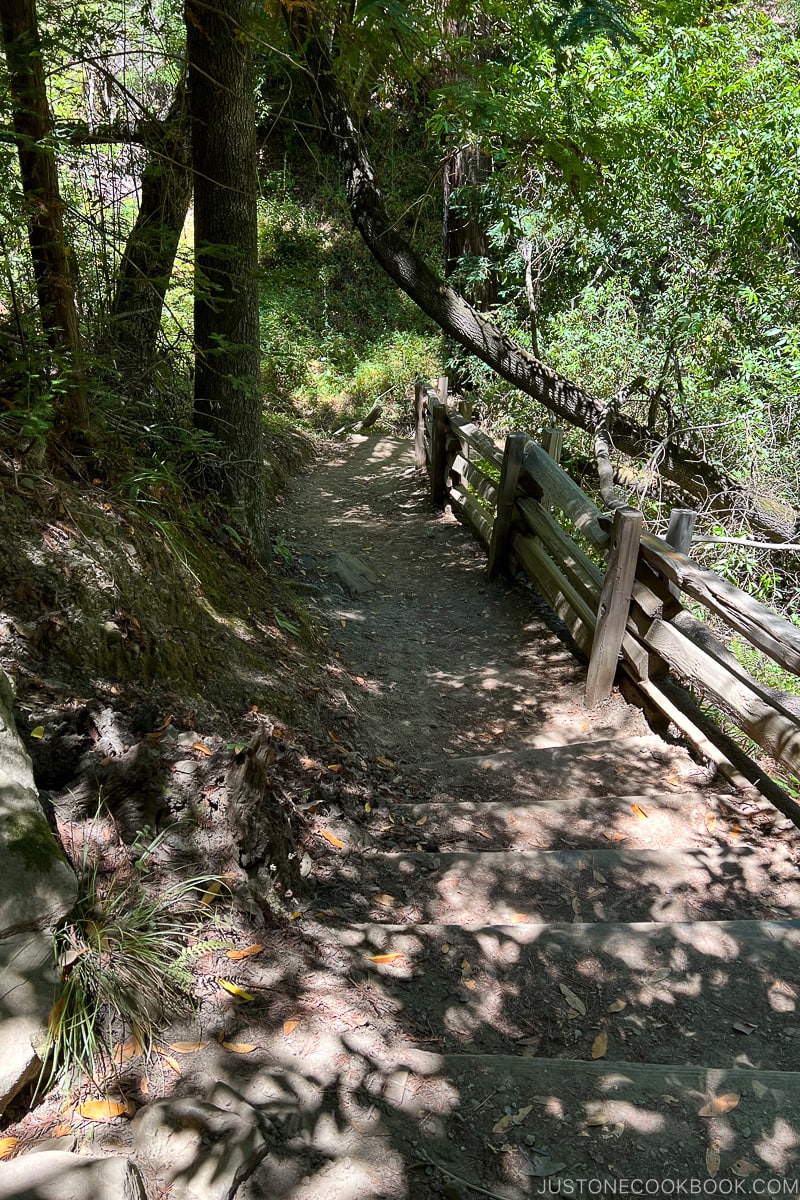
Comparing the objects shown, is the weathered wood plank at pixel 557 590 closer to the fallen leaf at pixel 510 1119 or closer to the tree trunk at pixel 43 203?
the tree trunk at pixel 43 203

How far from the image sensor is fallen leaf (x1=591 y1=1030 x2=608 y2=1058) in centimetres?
247

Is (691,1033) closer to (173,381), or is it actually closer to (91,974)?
(91,974)

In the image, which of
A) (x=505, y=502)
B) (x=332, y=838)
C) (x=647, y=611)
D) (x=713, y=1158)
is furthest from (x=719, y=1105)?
(x=505, y=502)

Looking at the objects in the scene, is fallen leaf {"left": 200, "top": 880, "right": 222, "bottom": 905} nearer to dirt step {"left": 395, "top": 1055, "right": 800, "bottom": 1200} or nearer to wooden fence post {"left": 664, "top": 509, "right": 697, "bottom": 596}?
dirt step {"left": 395, "top": 1055, "right": 800, "bottom": 1200}

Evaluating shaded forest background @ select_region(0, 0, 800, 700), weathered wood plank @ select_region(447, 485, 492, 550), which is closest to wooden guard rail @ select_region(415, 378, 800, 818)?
weathered wood plank @ select_region(447, 485, 492, 550)

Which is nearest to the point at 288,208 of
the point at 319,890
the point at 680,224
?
the point at 680,224

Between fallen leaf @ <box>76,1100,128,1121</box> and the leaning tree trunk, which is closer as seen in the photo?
fallen leaf @ <box>76,1100,128,1121</box>

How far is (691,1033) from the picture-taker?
2553 mm

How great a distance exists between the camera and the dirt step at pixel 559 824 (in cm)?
382

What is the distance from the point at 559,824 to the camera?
397 cm

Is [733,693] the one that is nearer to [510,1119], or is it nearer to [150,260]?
[510,1119]

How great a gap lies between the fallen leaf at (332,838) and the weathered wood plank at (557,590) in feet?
9.32

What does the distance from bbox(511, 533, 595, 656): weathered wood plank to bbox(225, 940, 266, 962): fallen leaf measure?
3694 millimetres

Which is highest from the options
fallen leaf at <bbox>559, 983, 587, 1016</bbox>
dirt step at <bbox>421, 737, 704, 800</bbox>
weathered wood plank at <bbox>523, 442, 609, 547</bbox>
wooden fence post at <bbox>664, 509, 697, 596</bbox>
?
wooden fence post at <bbox>664, 509, 697, 596</bbox>
